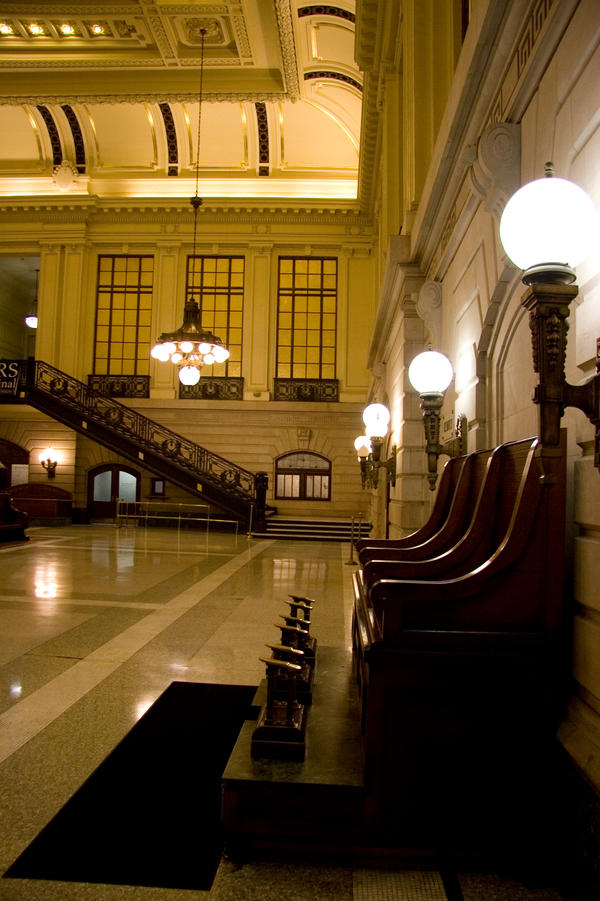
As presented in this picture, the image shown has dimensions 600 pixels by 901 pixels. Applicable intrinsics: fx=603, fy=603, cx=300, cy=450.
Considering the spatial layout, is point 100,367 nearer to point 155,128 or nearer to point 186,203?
point 186,203

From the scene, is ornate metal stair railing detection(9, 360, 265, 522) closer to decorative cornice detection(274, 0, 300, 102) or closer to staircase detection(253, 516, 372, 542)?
staircase detection(253, 516, 372, 542)

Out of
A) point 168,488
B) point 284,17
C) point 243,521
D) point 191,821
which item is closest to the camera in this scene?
point 191,821

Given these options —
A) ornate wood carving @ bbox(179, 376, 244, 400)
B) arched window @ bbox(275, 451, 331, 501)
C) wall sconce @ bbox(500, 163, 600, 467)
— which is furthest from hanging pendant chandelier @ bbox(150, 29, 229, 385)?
wall sconce @ bbox(500, 163, 600, 467)

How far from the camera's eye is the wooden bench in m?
2.15

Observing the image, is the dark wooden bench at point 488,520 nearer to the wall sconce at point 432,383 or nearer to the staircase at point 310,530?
the wall sconce at point 432,383

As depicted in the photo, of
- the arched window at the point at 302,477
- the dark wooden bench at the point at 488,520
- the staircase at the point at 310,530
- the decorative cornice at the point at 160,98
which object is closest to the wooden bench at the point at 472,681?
the dark wooden bench at the point at 488,520

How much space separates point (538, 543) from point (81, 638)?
434 centimetres

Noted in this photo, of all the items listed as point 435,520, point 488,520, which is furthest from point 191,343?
point 488,520

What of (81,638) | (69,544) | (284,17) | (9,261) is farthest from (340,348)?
Result: (81,638)

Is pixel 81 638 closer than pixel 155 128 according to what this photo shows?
Yes

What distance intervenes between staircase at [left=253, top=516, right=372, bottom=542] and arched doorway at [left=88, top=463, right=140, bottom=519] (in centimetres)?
538

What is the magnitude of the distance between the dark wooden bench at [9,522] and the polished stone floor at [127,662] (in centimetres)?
164

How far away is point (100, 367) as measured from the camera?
21188mm

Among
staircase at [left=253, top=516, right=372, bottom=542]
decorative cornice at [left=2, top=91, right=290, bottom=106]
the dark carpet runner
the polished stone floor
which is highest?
decorative cornice at [left=2, top=91, right=290, bottom=106]
